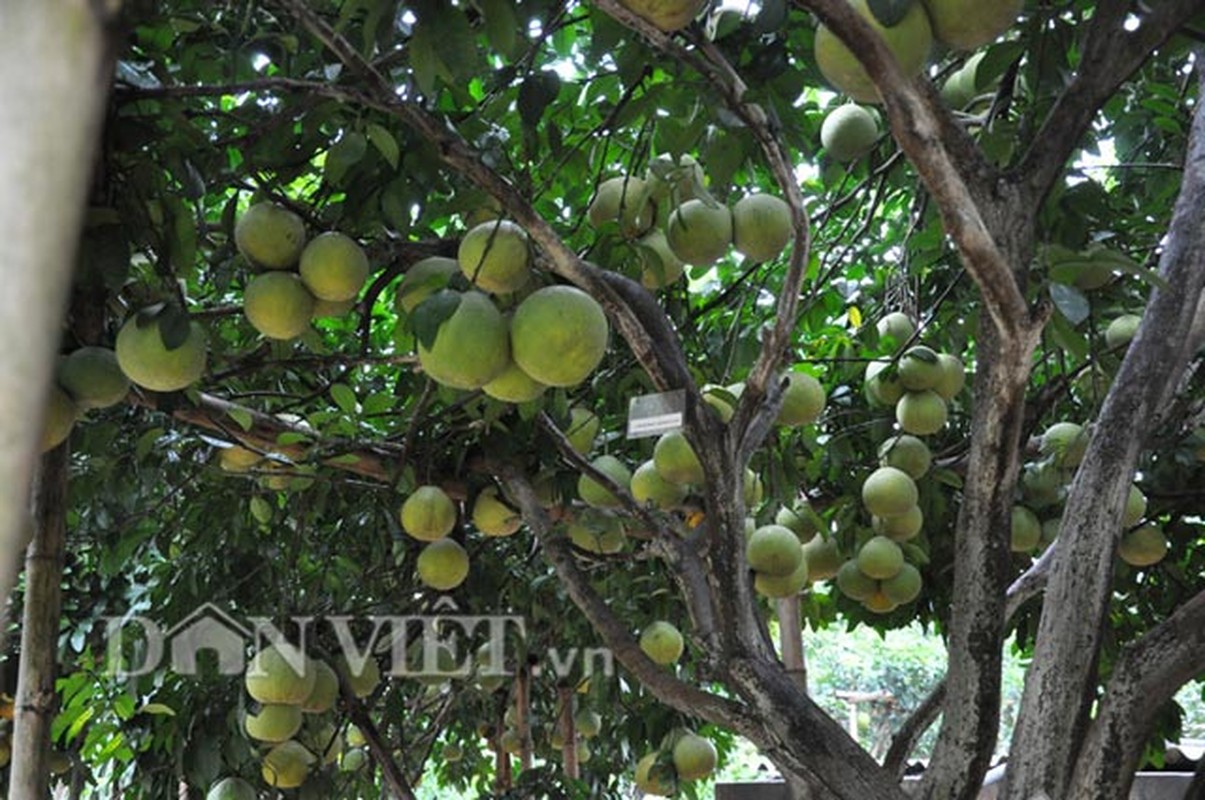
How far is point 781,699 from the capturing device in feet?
6.27

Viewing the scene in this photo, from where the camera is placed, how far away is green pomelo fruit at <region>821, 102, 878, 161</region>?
7.58 feet

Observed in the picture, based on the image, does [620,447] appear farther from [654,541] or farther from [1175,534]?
[1175,534]

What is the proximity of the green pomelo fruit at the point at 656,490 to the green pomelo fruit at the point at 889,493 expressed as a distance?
0.53 meters

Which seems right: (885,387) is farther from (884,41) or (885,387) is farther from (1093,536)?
(884,41)

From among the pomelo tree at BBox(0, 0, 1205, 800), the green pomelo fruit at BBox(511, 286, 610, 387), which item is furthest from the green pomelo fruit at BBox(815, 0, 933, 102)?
the green pomelo fruit at BBox(511, 286, 610, 387)

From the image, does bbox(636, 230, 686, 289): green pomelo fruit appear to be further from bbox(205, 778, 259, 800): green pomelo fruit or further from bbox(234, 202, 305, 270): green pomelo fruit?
bbox(205, 778, 259, 800): green pomelo fruit

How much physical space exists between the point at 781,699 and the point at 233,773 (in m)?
1.98

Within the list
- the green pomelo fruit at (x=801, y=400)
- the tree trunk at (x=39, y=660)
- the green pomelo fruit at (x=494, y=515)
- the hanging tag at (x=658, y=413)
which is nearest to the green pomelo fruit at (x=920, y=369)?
the green pomelo fruit at (x=801, y=400)

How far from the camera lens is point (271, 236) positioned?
6.65ft

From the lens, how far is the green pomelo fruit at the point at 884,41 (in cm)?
140

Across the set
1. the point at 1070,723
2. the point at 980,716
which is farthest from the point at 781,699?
the point at 1070,723

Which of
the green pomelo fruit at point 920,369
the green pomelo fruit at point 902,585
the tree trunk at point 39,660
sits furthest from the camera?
the green pomelo fruit at point 902,585

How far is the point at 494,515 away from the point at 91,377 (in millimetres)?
1249

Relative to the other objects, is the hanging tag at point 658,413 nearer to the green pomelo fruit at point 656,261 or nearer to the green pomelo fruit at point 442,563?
the green pomelo fruit at point 656,261
